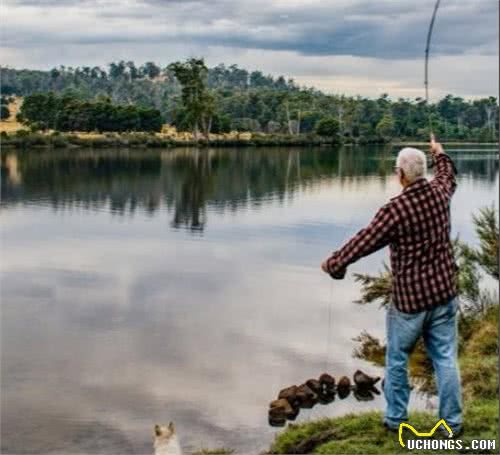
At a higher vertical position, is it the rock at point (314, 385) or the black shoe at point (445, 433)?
the black shoe at point (445, 433)

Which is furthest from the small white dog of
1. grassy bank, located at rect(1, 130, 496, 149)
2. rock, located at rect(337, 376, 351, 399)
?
grassy bank, located at rect(1, 130, 496, 149)

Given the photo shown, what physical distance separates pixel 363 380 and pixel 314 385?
2.73 feet

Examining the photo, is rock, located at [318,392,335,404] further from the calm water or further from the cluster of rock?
the calm water

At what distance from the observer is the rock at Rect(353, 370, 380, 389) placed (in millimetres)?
13308

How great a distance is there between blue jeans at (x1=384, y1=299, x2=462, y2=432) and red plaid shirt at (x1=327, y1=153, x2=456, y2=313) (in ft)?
0.33

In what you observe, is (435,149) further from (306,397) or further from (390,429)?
(306,397)

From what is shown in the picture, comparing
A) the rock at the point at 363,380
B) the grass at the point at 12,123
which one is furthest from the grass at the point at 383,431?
the grass at the point at 12,123

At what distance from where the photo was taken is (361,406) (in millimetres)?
12461

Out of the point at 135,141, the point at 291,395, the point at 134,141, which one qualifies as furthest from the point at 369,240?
the point at 134,141

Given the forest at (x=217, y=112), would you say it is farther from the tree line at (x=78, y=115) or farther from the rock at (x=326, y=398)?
the rock at (x=326, y=398)

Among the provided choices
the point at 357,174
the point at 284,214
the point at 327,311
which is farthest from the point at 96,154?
the point at 327,311

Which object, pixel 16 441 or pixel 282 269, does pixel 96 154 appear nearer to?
pixel 282 269

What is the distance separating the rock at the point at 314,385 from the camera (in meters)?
12.9

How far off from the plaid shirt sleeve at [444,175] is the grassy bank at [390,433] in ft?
5.48
